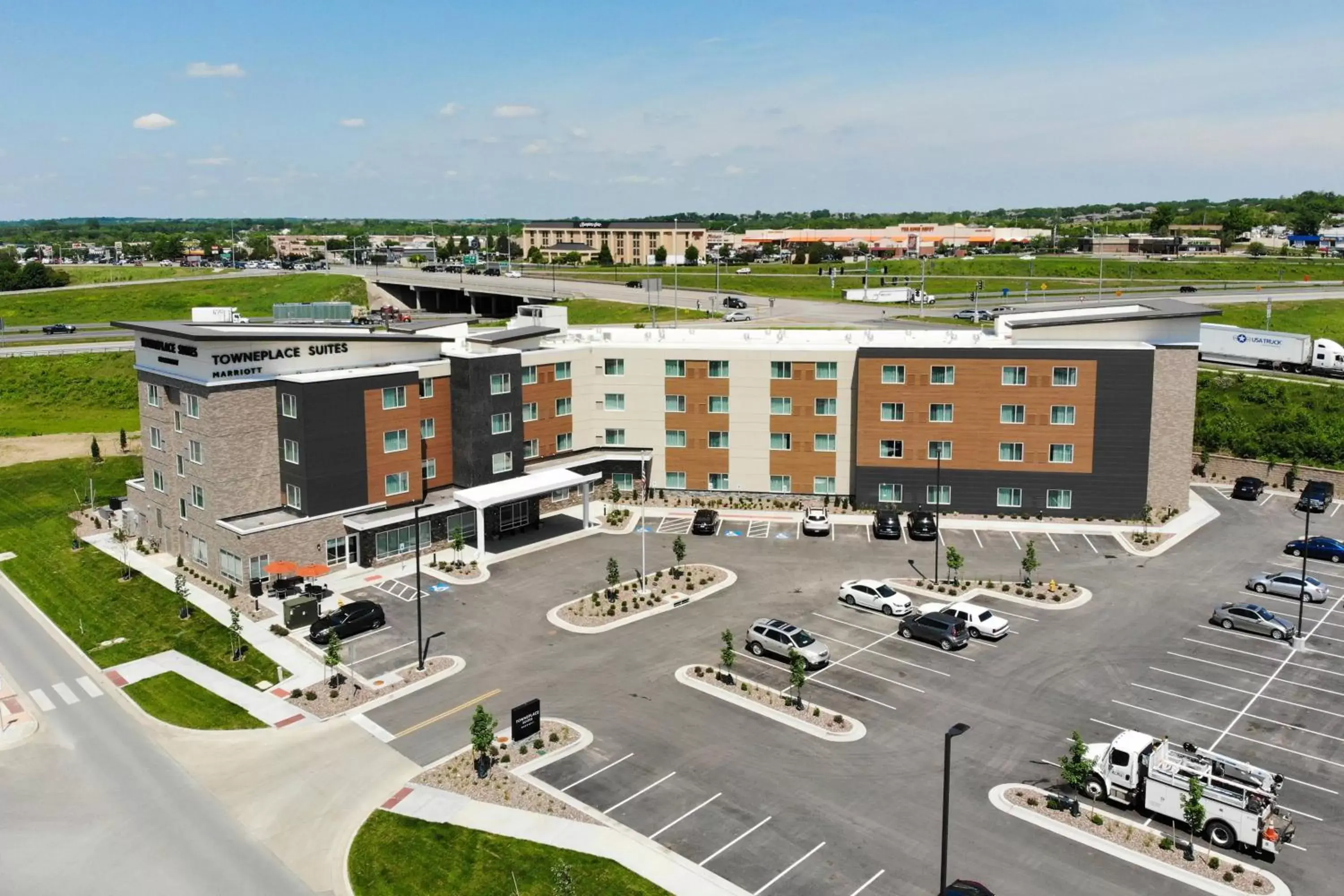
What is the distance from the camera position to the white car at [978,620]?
49.2 metres

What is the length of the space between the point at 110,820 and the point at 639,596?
1056 inches

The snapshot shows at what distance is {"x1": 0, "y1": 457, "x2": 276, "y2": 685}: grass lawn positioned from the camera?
48.8 metres

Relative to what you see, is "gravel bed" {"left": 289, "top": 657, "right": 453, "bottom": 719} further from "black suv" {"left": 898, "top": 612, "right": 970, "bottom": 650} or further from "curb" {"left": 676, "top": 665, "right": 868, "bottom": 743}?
"black suv" {"left": 898, "top": 612, "right": 970, "bottom": 650}

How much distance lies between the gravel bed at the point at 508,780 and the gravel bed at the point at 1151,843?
14.9 meters

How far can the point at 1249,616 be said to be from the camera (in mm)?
50344

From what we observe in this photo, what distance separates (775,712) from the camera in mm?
41656

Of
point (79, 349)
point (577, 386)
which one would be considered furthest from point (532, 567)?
point (79, 349)

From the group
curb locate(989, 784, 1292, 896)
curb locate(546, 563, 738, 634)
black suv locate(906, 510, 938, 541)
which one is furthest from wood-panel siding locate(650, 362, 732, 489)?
curb locate(989, 784, 1292, 896)

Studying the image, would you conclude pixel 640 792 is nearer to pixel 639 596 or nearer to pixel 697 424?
pixel 639 596

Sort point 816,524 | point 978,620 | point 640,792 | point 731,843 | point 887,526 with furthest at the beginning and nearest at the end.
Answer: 1. point 816,524
2. point 887,526
3. point 978,620
4. point 640,792
5. point 731,843

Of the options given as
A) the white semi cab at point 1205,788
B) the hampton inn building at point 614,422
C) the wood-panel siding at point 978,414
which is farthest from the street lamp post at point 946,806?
the wood-panel siding at point 978,414

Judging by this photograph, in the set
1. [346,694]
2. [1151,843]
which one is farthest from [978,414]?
[346,694]

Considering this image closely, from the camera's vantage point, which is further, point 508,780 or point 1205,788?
point 508,780

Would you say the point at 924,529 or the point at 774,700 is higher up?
the point at 924,529
